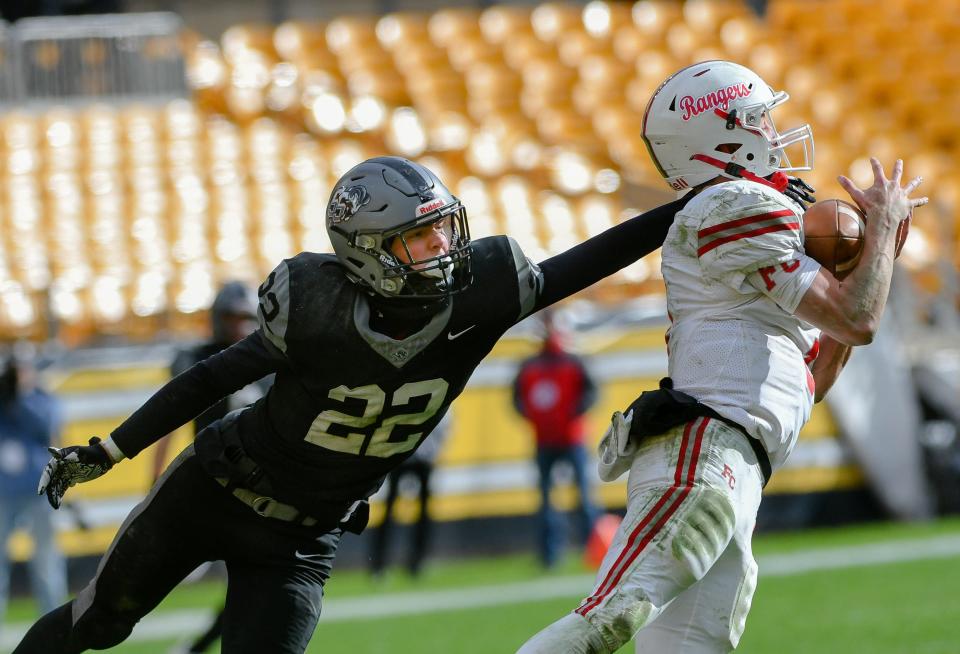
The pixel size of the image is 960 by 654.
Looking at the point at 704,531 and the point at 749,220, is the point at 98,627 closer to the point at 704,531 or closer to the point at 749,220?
the point at 704,531

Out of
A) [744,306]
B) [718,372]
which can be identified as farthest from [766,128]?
[718,372]

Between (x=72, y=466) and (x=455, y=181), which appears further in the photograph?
(x=455, y=181)

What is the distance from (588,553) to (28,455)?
11.2 ft

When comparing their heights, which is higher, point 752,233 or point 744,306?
point 752,233

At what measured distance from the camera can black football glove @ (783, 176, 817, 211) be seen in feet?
11.1

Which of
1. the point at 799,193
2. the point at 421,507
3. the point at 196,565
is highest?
the point at 799,193

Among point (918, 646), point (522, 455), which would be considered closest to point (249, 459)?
point (918, 646)

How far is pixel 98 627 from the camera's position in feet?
11.9

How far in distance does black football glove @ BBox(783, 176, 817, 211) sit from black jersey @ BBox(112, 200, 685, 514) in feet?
0.88

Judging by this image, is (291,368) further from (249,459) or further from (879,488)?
(879,488)

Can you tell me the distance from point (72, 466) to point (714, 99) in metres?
1.81

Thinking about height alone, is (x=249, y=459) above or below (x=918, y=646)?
above

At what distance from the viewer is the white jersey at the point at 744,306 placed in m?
3.10

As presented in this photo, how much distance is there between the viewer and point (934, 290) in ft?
36.2
